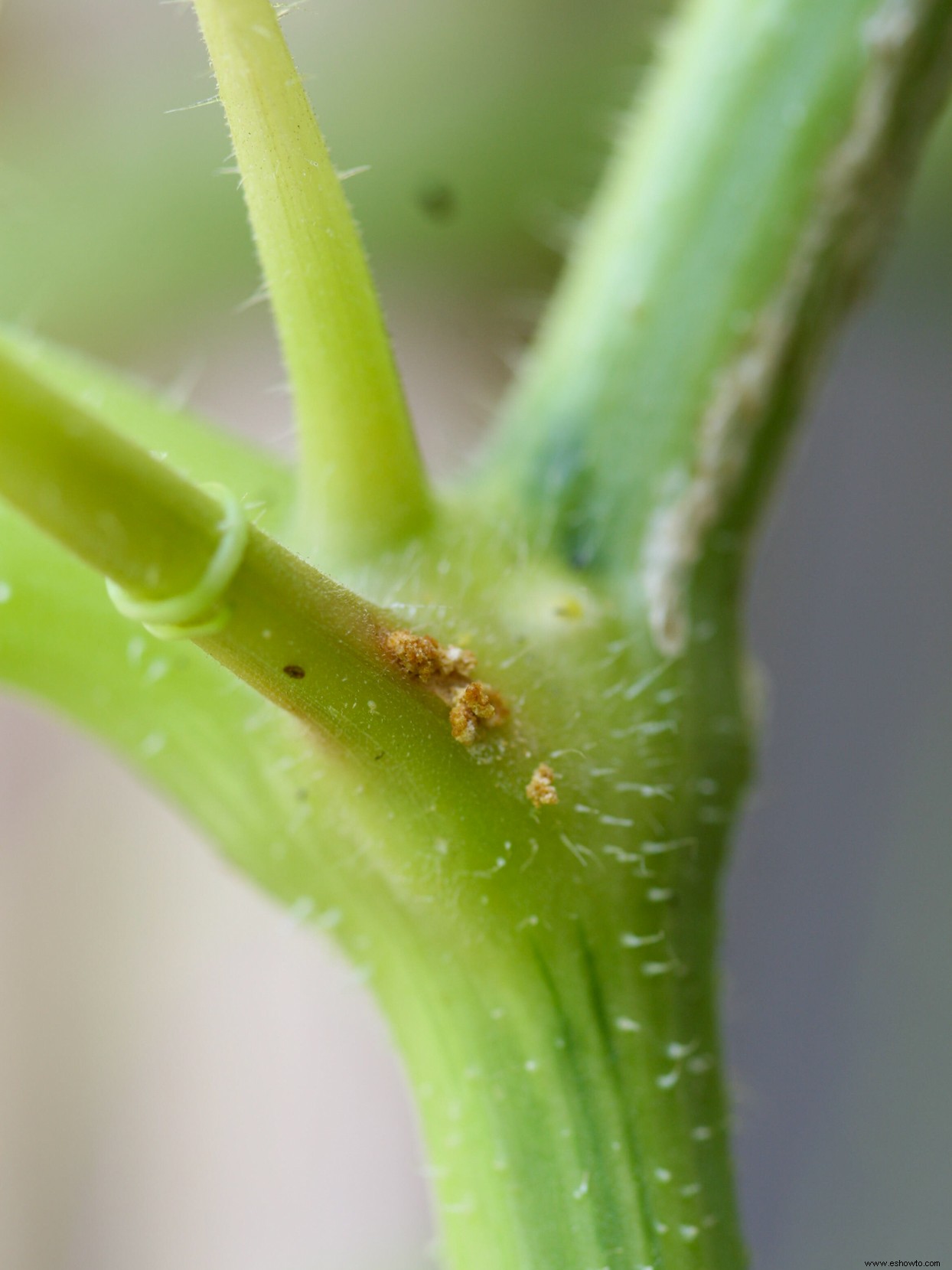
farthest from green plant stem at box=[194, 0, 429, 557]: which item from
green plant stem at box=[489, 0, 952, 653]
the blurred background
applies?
the blurred background

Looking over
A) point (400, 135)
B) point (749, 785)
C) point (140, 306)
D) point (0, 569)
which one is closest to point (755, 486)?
point (749, 785)

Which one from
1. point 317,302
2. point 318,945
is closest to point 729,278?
point 317,302

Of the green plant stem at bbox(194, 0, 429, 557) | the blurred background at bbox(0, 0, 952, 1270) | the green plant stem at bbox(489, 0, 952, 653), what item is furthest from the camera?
the blurred background at bbox(0, 0, 952, 1270)

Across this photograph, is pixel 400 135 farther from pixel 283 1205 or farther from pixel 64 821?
pixel 283 1205

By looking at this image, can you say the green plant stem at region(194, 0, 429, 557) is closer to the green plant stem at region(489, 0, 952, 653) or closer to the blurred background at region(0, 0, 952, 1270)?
the green plant stem at region(489, 0, 952, 653)

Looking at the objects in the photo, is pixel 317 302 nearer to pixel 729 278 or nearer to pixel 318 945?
pixel 729 278

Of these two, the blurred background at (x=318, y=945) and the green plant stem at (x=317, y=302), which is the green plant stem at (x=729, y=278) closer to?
the green plant stem at (x=317, y=302)

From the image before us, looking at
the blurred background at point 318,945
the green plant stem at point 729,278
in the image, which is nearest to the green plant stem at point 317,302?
the green plant stem at point 729,278
